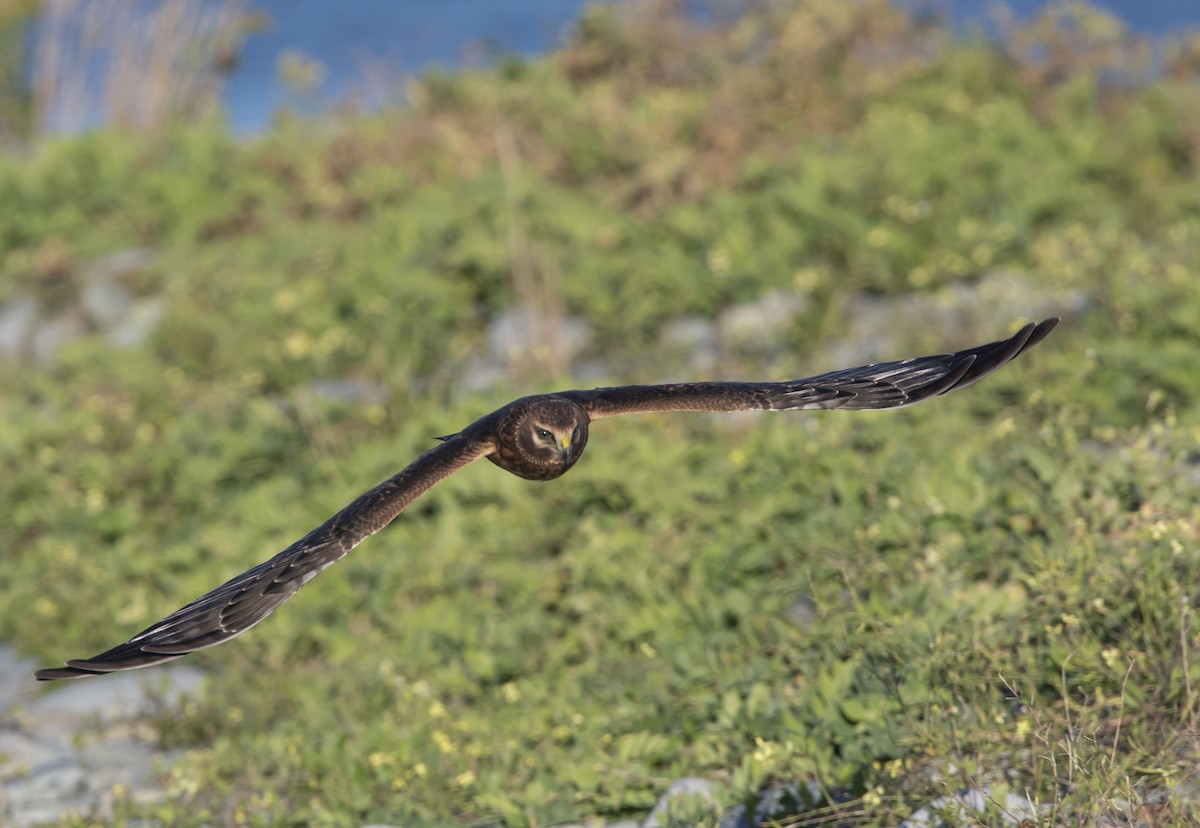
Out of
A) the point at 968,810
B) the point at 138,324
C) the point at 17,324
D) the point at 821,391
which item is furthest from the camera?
the point at 17,324

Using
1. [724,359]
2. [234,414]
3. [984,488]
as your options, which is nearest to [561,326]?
[724,359]

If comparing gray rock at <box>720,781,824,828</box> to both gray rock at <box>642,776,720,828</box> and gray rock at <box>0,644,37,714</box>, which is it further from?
gray rock at <box>0,644,37,714</box>

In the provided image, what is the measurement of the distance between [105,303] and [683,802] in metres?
7.39

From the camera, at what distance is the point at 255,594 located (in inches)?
143

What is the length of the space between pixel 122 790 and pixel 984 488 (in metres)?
3.13

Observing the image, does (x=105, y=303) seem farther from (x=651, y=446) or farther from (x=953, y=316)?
(x=953, y=316)

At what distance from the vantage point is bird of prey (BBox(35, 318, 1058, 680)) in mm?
3619

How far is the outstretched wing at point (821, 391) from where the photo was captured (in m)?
4.09

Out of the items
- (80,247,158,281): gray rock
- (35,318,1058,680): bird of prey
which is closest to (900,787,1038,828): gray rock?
(35,318,1058,680): bird of prey

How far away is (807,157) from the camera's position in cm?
955

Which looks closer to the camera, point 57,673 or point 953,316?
point 57,673

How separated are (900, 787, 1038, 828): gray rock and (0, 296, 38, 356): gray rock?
26.1ft

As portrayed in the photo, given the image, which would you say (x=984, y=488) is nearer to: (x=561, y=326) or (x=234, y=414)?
(x=561, y=326)

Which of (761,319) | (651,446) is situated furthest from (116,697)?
(761,319)
